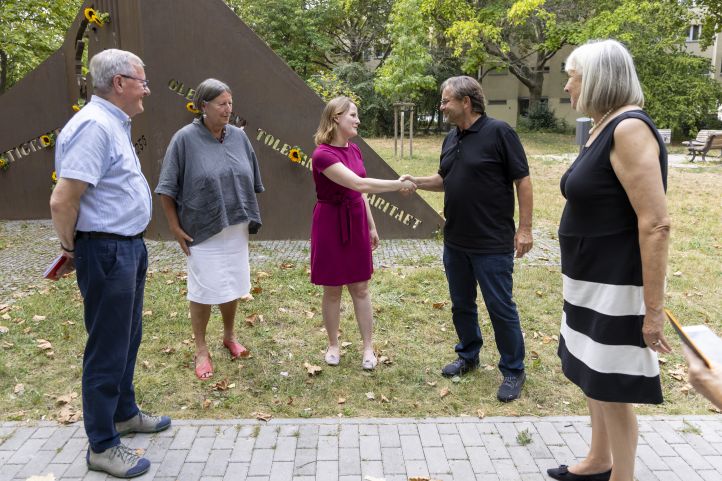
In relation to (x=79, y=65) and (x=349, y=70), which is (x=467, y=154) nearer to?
(x=79, y=65)

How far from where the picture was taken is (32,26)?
15.5 meters

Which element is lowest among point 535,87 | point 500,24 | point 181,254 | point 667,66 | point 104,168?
point 181,254

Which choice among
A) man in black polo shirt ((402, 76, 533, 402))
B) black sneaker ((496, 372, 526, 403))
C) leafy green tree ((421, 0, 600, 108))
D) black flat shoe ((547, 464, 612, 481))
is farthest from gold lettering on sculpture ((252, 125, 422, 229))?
leafy green tree ((421, 0, 600, 108))

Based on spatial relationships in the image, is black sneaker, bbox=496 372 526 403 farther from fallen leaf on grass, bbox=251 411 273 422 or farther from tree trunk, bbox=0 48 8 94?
tree trunk, bbox=0 48 8 94

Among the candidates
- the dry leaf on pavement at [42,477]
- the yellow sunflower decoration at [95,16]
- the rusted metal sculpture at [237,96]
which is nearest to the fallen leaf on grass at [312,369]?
the dry leaf on pavement at [42,477]

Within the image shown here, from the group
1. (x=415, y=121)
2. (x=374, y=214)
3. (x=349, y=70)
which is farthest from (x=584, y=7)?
(x=374, y=214)

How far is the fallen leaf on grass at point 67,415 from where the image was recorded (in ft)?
11.4

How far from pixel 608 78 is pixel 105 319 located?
2489 mm

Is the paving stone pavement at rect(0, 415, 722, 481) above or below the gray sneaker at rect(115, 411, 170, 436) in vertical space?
below

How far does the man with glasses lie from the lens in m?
2.64

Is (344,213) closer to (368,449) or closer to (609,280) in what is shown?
(368,449)

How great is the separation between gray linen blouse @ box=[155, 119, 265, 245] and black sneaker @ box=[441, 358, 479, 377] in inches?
68.6

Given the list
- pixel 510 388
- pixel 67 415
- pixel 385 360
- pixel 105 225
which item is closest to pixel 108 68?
pixel 105 225

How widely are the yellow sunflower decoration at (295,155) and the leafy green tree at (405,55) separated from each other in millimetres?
11140
